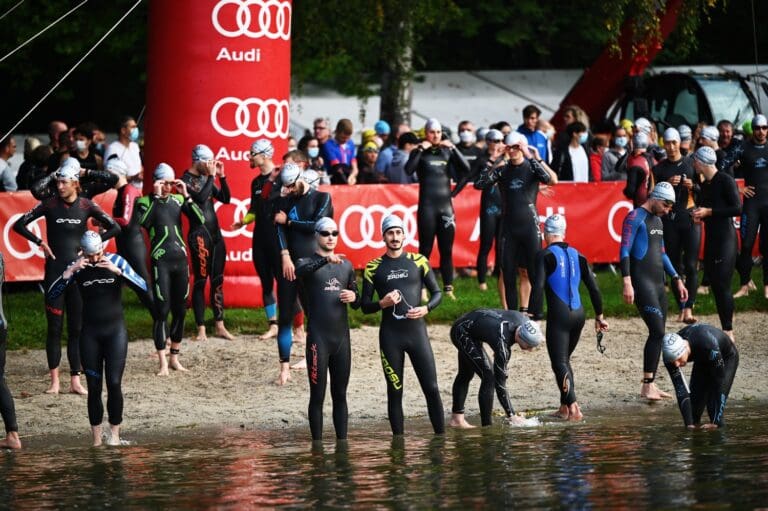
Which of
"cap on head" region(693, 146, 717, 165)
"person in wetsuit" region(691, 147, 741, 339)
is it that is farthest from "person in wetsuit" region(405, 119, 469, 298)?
"person in wetsuit" region(691, 147, 741, 339)

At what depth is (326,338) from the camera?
565 inches

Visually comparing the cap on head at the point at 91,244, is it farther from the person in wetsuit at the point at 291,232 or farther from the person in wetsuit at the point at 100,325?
the person in wetsuit at the point at 291,232

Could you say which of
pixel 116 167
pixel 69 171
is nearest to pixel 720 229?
pixel 116 167

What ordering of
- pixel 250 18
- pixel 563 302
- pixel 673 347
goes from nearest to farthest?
pixel 673 347 < pixel 563 302 < pixel 250 18

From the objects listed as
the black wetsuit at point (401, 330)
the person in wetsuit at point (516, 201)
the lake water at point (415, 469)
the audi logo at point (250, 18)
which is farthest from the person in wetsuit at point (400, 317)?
the audi logo at point (250, 18)

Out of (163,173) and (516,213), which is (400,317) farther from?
(516,213)

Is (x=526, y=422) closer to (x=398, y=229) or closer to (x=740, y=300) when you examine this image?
(x=398, y=229)

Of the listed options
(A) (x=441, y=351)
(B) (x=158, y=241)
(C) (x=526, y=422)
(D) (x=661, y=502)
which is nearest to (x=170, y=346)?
(B) (x=158, y=241)

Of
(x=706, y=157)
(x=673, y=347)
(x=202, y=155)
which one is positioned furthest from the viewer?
(x=706, y=157)

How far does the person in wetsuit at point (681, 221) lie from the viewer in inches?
766

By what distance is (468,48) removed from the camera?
1412 inches

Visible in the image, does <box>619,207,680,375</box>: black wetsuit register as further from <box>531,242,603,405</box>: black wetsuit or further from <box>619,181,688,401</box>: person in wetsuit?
<box>531,242,603,405</box>: black wetsuit

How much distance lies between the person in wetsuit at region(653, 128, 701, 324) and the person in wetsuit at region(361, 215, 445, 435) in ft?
19.3

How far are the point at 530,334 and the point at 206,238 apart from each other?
16.9ft
